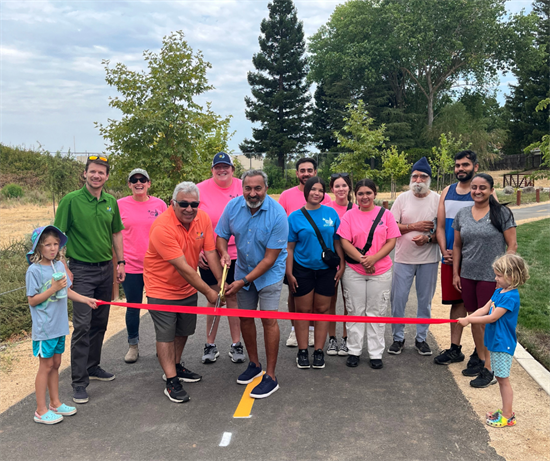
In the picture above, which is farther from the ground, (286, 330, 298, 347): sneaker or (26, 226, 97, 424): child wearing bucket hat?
(26, 226, 97, 424): child wearing bucket hat

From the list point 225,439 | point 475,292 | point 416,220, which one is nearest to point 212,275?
point 225,439

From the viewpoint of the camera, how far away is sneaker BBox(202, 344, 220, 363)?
18.5 feet

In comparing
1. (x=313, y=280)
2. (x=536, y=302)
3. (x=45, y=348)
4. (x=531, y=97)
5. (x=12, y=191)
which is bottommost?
(x=536, y=302)

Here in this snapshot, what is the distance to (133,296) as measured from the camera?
18.8ft

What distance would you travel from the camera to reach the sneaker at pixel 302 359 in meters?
5.40

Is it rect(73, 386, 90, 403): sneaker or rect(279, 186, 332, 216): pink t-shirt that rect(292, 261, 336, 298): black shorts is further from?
rect(73, 386, 90, 403): sneaker

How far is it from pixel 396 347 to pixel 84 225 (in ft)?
12.0

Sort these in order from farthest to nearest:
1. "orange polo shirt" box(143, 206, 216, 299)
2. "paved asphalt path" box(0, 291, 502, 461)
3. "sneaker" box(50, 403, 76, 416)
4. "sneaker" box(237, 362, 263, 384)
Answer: "sneaker" box(237, 362, 263, 384) → "orange polo shirt" box(143, 206, 216, 299) → "sneaker" box(50, 403, 76, 416) → "paved asphalt path" box(0, 291, 502, 461)

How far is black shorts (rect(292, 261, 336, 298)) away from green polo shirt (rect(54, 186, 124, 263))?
1.95 metres

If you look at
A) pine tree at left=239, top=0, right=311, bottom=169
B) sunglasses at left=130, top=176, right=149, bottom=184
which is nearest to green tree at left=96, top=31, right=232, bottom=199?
sunglasses at left=130, top=176, right=149, bottom=184

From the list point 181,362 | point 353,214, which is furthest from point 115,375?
point 353,214

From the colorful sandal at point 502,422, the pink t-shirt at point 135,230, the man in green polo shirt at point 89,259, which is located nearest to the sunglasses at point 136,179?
the pink t-shirt at point 135,230

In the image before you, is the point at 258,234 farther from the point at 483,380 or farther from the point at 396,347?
the point at 483,380

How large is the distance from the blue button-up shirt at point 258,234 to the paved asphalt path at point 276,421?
114 centimetres
